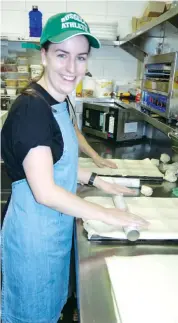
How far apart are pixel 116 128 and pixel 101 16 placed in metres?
1.30

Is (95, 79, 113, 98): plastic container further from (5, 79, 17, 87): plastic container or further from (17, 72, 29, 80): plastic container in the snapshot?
(5, 79, 17, 87): plastic container

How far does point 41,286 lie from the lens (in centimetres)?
100

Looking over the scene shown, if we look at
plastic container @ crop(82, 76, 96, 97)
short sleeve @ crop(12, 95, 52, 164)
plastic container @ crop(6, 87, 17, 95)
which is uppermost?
plastic container @ crop(82, 76, 96, 97)

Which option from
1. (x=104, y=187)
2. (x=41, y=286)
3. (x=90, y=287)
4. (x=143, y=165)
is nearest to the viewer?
(x=90, y=287)

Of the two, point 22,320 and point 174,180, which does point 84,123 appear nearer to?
point 174,180

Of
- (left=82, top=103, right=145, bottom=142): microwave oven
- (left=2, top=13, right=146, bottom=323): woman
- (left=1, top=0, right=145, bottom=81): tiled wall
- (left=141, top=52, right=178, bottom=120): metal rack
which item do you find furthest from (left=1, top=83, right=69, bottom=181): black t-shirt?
(left=1, top=0, right=145, bottom=81): tiled wall

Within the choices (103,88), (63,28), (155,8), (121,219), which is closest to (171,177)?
(121,219)

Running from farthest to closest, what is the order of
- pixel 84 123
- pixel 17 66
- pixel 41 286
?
1. pixel 17 66
2. pixel 84 123
3. pixel 41 286

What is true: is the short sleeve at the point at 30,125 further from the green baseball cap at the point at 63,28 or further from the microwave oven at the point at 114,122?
the microwave oven at the point at 114,122

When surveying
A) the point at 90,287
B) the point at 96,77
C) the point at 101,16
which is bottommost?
the point at 90,287

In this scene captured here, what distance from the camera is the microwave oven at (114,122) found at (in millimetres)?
2154

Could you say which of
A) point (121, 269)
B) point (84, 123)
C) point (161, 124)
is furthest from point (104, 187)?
point (84, 123)

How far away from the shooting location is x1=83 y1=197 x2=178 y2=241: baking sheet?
2.89 feet

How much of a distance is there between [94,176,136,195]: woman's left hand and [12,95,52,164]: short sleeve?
1.51 ft
